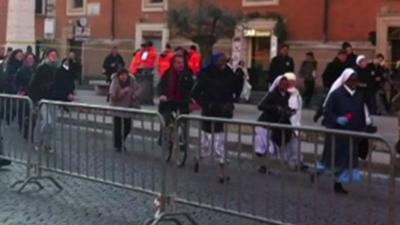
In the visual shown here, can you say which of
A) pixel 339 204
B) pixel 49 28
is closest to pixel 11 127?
pixel 339 204

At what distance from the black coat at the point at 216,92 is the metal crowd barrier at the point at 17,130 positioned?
2.60m

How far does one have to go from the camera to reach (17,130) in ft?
38.1

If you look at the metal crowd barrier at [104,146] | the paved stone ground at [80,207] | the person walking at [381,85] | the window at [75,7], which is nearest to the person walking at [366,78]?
the person walking at [381,85]

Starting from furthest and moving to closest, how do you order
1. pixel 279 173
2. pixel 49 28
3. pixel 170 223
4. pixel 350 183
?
pixel 49 28, pixel 170 223, pixel 279 173, pixel 350 183

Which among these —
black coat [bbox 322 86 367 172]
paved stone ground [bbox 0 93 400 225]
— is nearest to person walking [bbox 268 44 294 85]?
black coat [bbox 322 86 367 172]

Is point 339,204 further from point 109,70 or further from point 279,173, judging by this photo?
point 109,70

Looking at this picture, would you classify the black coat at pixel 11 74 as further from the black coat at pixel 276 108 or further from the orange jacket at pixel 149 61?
the black coat at pixel 276 108

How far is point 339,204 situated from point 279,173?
0.73 metres

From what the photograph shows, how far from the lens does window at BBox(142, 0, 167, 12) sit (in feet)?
119

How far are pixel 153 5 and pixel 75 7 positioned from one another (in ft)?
20.8

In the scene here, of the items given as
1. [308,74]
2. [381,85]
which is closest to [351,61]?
[381,85]

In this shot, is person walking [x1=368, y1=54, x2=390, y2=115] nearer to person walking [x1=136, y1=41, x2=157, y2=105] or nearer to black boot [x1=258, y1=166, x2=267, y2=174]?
person walking [x1=136, y1=41, x2=157, y2=105]

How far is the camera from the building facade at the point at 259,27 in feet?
91.0

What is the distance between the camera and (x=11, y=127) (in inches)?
460
